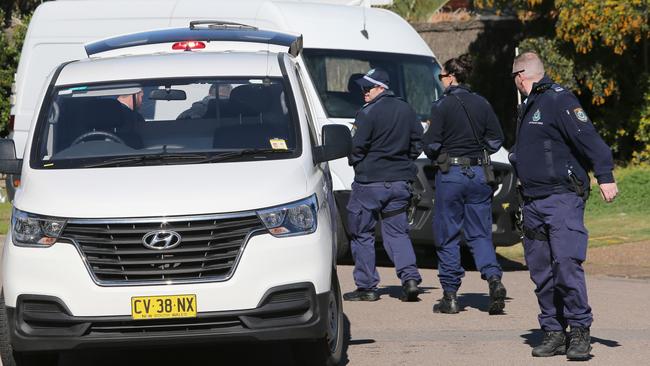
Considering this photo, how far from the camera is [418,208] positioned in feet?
45.1

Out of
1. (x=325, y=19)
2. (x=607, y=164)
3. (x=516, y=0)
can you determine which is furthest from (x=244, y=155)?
(x=516, y=0)

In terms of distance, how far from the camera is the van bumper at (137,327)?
7660 mm

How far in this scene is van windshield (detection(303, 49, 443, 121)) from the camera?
14.3 meters

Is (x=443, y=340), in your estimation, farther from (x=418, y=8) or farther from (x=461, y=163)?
(x=418, y=8)

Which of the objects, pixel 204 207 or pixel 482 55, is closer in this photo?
pixel 204 207

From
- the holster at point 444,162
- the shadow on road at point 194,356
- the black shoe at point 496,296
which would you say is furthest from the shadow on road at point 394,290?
the shadow on road at point 194,356

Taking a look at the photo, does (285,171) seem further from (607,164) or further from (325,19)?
(325,19)

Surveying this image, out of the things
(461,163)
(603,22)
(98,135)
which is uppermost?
(98,135)

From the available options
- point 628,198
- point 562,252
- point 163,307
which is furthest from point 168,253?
point 628,198

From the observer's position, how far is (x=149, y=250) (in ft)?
25.0

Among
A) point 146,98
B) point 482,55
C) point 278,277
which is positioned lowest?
point 482,55

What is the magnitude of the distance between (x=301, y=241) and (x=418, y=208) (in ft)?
19.6

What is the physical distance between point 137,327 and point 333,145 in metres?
1.83

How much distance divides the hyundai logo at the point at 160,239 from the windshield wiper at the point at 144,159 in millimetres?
774
